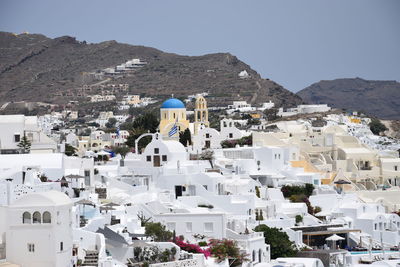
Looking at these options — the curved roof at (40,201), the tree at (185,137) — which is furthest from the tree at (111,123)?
the curved roof at (40,201)

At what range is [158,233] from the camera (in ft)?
132

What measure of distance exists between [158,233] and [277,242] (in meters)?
6.19

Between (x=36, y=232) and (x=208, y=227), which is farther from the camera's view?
(x=208, y=227)

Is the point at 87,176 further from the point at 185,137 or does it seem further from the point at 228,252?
the point at 185,137

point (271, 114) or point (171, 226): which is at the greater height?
point (271, 114)

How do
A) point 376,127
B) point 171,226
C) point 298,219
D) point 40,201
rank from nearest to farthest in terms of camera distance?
1. point 40,201
2. point 171,226
3. point 298,219
4. point 376,127

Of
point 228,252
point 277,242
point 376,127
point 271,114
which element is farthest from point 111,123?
point 228,252

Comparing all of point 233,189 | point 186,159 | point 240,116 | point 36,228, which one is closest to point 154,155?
point 186,159

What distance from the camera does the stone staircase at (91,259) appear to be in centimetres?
3362

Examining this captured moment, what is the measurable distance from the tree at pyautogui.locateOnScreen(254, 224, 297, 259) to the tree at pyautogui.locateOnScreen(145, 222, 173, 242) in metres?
5.29

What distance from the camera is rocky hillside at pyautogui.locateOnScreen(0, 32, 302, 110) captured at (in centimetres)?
14325

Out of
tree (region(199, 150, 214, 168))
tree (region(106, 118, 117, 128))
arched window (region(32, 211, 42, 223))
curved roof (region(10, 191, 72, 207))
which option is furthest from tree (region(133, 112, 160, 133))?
tree (region(106, 118, 117, 128))

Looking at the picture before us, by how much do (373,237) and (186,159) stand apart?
11.0 meters

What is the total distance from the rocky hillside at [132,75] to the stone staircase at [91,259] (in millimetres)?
96703
